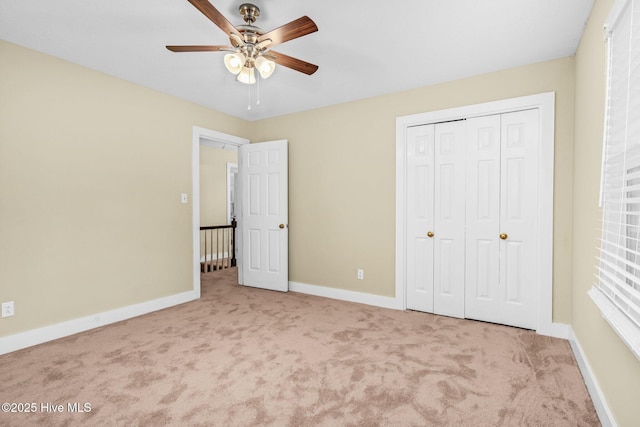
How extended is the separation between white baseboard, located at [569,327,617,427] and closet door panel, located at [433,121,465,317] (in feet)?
3.38

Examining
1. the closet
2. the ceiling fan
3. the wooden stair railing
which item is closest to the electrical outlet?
the ceiling fan

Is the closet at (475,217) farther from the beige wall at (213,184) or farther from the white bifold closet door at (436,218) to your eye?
the beige wall at (213,184)

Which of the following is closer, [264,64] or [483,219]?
[264,64]

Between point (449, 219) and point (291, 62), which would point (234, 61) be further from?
point (449, 219)

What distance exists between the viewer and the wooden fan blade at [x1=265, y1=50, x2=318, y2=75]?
223cm

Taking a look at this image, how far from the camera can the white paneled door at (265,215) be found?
14.3ft

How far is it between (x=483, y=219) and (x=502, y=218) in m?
0.16

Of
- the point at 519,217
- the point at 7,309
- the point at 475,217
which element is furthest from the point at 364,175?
the point at 7,309

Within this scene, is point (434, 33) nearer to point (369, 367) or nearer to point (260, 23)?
point (260, 23)

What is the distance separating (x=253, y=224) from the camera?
461cm

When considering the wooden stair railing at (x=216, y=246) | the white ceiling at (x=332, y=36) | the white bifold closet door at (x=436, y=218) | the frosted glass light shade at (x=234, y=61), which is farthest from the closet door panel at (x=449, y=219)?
the wooden stair railing at (x=216, y=246)

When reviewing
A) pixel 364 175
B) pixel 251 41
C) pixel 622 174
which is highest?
pixel 251 41

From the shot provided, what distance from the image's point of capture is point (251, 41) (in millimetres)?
2096

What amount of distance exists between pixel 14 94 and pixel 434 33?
336 centimetres
